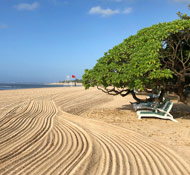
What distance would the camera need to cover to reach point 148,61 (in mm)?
8352

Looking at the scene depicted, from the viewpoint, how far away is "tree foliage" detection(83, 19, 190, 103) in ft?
28.0

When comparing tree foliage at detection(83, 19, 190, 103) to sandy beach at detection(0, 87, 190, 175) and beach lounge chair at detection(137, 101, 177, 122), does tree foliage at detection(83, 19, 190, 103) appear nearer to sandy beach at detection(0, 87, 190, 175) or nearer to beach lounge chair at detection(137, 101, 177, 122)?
beach lounge chair at detection(137, 101, 177, 122)

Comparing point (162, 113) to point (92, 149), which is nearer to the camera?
point (92, 149)

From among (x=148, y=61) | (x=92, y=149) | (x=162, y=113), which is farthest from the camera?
(x=162, y=113)

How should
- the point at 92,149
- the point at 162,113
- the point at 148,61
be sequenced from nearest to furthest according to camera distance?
the point at 92,149 < the point at 148,61 < the point at 162,113

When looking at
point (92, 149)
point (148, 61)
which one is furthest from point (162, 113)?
point (92, 149)

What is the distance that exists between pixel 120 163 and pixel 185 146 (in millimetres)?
2883

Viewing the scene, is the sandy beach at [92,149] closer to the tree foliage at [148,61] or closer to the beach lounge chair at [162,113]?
the beach lounge chair at [162,113]

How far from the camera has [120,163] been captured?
4543mm

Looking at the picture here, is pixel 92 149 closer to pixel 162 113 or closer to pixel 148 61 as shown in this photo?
pixel 148 61

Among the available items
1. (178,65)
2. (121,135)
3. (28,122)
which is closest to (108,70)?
(178,65)

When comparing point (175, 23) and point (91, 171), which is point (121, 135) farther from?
point (175, 23)

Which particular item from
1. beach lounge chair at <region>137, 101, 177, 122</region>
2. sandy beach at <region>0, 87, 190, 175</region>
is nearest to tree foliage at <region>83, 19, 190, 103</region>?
beach lounge chair at <region>137, 101, 177, 122</region>

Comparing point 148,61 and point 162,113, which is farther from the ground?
point 148,61
